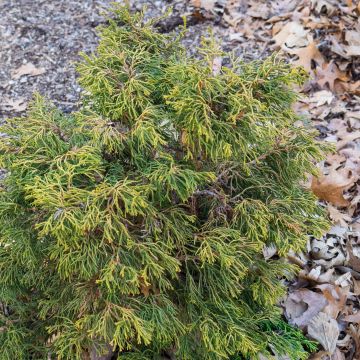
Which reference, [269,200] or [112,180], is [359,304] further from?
[112,180]

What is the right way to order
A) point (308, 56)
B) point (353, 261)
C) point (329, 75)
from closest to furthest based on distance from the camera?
point (353, 261), point (329, 75), point (308, 56)

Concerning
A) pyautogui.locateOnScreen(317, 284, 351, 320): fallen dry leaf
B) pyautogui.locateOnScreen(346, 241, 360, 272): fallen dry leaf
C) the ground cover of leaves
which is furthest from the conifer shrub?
pyautogui.locateOnScreen(346, 241, 360, 272): fallen dry leaf

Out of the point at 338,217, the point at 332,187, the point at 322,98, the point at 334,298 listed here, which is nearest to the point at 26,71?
the point at 322,98

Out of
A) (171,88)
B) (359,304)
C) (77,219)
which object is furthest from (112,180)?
(359,304)

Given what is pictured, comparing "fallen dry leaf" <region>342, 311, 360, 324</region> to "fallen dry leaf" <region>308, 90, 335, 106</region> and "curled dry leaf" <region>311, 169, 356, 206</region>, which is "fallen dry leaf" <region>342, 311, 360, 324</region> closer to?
"curled dry leaf" <region>311, 169, 356, 206</region>

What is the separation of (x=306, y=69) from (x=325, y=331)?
2.52 metres

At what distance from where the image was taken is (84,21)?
4.92 meters

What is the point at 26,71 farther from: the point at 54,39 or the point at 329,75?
the point at 329,75

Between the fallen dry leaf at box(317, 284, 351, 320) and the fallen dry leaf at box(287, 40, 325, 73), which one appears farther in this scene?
the fallen dry leaf at box(287, 40, 325, 73)

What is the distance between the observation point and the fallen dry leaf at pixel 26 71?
4398 millimetres

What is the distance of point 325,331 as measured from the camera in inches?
107

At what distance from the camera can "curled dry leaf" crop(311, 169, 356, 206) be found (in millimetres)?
3350

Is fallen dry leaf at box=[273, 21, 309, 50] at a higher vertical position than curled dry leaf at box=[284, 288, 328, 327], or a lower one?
higher

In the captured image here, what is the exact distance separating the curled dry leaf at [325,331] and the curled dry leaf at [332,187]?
91 cm
